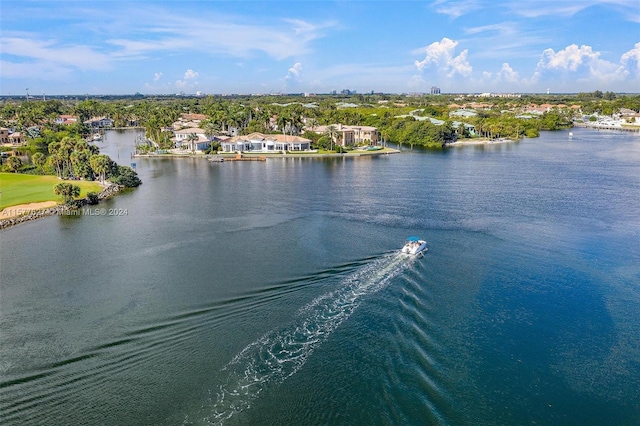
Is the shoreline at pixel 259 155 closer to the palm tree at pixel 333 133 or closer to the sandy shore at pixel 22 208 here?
the palm tree at pixel 333 133

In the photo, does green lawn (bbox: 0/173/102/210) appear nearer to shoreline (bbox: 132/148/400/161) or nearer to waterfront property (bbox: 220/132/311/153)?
shoreline (bbox: 132/148/400/161)

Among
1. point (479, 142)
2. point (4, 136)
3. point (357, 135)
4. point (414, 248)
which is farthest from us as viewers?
point (479, 142)

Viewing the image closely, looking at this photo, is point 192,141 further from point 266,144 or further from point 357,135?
point 357,135

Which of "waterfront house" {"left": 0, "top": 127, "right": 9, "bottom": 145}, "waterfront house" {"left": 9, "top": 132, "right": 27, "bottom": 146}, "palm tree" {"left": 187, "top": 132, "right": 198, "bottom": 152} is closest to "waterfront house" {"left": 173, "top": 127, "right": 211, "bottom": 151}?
"palm tree" {"left": 187, "top": 132, "right": 198, "bottom": 152}

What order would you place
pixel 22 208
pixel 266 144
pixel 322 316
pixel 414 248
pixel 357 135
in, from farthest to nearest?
1. pixel 357 135
2. pixel 266 144
3. pixel 22 208
4. pixel 414 248
5. pixel 322 316

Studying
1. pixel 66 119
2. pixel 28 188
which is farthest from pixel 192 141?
pixel 66 119

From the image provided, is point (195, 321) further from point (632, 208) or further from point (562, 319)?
point (632, 208)
